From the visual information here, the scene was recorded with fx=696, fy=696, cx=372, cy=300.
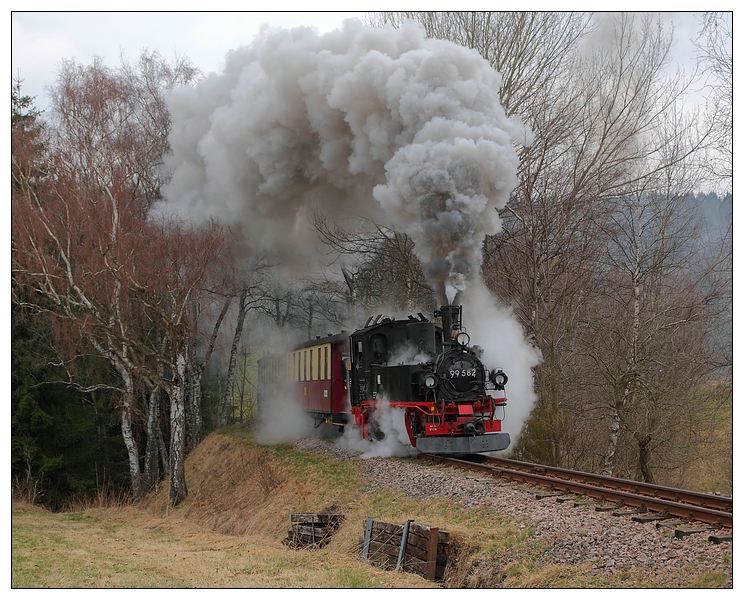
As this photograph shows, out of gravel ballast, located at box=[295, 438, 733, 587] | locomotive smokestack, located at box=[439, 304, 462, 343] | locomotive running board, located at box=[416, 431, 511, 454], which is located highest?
locomotive smokestack, located at box=[439, 304, 462, 343]

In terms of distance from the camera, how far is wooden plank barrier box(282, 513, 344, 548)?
811 cm

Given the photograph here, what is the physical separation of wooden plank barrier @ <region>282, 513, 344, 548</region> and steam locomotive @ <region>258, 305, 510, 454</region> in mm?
2128

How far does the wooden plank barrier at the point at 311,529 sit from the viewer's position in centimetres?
811

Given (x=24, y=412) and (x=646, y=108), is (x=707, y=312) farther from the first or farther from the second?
(x=24, y=412)

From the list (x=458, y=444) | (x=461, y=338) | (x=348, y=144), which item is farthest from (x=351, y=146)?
(x=458, y=444)

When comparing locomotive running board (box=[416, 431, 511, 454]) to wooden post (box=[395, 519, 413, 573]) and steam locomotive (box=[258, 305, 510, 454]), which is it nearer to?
steam locomotive (box=[258, 305, 510, 454])

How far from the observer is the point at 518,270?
47.2ft

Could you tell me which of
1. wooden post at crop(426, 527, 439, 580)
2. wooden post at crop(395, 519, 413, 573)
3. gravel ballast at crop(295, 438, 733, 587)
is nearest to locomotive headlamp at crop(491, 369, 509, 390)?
gravel ballast at crop(295, 438, 733, 587)

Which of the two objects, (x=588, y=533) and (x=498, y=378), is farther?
(x=498, y=378)

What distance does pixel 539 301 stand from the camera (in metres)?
13.4

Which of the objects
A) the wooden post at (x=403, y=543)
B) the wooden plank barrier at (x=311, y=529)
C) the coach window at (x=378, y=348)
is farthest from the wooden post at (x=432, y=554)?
the coach window at (x=378, y=348)

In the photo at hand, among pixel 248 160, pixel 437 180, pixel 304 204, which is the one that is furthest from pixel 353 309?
pixel 437 180

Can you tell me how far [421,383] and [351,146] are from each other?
201 inches

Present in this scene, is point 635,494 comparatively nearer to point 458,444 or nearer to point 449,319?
point 458,444
